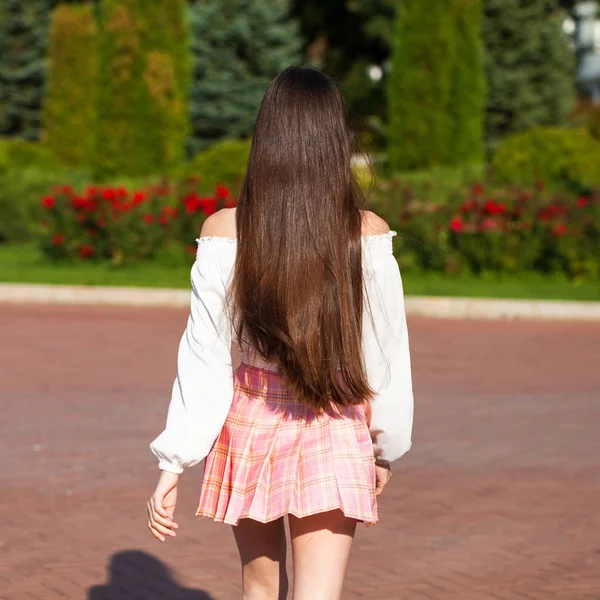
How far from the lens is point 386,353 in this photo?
2926mm

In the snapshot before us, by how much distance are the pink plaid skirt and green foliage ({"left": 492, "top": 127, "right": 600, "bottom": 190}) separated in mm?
20166

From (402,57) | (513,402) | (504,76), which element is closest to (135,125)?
(402,57)

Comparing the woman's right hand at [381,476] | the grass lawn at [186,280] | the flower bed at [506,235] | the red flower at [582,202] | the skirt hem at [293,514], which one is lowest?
the grass lawn at [186,280]

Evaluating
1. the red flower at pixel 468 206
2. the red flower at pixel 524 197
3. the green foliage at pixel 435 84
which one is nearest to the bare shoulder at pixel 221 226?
the red flower at pixel 468 206

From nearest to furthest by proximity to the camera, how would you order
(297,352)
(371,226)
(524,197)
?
(297,352) < (371,226) < (524,197)

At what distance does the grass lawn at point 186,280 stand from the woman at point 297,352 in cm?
1183

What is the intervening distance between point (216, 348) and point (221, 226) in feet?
0.90

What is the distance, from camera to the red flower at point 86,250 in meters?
18.4

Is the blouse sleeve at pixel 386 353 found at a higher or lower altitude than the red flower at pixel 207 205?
higher

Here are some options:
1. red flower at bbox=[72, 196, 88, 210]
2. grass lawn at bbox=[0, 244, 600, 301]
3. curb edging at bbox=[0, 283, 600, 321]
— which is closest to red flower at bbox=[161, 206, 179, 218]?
grass lawn at bbox=[0, 244, 600, 301]

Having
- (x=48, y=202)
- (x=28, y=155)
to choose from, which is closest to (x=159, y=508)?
(x=48, y=202)

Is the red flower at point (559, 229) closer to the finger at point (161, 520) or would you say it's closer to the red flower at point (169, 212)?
the red flower at point (169, 212)

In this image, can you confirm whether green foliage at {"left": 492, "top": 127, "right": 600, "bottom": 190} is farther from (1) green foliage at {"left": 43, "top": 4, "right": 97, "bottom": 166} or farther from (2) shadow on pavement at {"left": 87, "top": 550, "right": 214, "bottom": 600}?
(2) shadow on pavement at {"left": 87, "top": 550, "right": 214, "bottom": 600}

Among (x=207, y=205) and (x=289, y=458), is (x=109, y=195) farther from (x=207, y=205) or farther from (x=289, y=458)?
(x=289, y=458)
